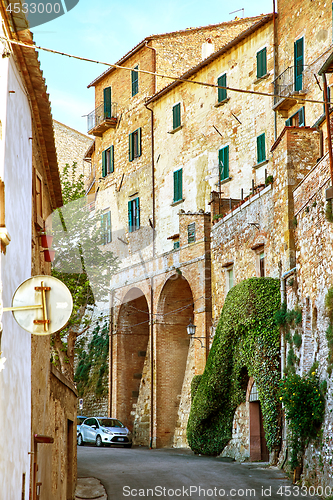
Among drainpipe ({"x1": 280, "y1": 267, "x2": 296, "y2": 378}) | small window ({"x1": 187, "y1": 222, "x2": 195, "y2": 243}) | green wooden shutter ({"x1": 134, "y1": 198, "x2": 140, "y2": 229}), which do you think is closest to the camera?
drainpipe ({"x1": 280, "y1": 267, "x2": 296, "y2": 378})

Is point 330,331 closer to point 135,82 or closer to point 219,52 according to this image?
point 219,52

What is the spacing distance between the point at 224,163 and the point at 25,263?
19942mm

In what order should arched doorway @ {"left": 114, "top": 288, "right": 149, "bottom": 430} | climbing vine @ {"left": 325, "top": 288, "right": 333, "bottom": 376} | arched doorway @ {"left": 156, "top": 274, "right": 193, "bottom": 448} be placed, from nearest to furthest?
climbing vine @ {"left": 325, "top": 288, "right": 333, "bottom": 376}, arched doorway @ {"left": 156, "top": 274, "right": 193, "bottom": 448}, arched doorway @ {"left": 114, "top": 288, "right": 149, "bottom": 430}

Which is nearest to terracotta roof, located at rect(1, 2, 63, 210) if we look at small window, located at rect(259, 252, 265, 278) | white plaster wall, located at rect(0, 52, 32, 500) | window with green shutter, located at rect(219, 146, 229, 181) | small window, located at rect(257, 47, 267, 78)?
white plaster wall, located at rect(0, 52, 32, 500)

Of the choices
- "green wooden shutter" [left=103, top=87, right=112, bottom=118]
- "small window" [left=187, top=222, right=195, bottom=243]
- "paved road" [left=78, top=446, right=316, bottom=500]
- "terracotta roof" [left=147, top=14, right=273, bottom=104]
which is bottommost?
"paved road" [left=78, top=446, right=316, bottom=500]

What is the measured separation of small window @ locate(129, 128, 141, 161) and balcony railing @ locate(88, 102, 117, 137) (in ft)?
7.21

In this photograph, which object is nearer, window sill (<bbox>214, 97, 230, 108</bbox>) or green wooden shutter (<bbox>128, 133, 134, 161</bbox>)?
window sill (<bbox>214, 97, 230, 108</bbox>)

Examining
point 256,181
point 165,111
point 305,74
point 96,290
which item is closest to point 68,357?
point 96,290

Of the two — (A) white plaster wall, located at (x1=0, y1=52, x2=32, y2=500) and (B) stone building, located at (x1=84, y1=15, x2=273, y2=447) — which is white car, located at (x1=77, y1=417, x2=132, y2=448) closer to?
(B) stone building, located at (x1=84, y1=15, x2=273, y2=447)

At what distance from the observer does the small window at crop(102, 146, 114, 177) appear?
37562mm

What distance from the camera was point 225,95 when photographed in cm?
2892

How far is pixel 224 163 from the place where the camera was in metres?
28.5

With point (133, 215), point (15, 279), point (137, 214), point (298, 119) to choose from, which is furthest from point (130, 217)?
point (15, 279)

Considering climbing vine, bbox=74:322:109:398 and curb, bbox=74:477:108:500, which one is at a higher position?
climbing vine, bbox=74:322:109:398
